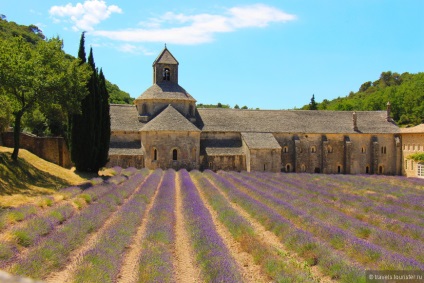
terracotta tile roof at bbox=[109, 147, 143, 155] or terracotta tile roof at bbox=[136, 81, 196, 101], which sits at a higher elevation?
terracotta tile roof at bbox=[136, 81, 196, 101]

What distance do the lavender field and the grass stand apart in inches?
59.9

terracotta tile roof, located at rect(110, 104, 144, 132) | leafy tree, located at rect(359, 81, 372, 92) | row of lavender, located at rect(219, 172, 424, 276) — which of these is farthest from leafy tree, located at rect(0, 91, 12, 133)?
leafy tree, located at rect(359, 81, 372, 92)

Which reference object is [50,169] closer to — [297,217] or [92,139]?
[92,139]

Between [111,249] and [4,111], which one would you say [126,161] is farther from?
[111,249]

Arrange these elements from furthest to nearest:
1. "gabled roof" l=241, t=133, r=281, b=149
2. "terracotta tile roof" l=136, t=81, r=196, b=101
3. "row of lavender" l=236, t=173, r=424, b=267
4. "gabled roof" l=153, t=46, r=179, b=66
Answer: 1. "gabled roof" l=153, t=46, r=179, b=66
2. "terracotta tile roof" l=136, t=81, r=196, b=101
3. "gabled roof" l=241, t=133, r=281, b=149
4. "row of lavender" l=236, t=173, r=424, b=267

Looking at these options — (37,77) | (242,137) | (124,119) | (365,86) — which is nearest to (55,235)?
(37,77)

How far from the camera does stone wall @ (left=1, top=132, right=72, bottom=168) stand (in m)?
29.3

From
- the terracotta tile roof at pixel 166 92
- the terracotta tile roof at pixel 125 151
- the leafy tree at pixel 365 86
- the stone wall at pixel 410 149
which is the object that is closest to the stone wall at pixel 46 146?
the terracotta tile roof at pixel 125 151

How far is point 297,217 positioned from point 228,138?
30.6 meters

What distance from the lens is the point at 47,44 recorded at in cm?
2478

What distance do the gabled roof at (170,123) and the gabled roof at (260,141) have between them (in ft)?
18.8

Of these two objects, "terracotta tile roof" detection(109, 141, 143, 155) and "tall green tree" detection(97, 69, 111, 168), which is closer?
"tall green tree" detection(97, 69, 111, 168)

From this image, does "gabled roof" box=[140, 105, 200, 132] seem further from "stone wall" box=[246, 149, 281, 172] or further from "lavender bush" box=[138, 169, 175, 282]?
"lavender bush" box=[138, 169, 175, 282]

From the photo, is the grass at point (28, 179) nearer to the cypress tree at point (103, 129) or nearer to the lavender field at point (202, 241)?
the lavender field at point (202, 241)
